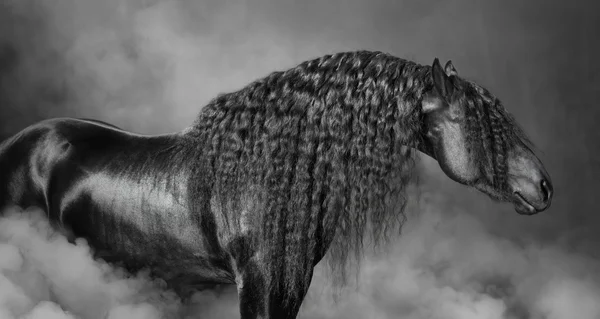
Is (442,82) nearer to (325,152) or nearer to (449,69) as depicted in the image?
(449,69)

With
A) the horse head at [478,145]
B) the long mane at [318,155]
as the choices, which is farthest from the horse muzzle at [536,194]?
the long mane at [318,155]

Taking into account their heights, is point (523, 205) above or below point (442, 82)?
below

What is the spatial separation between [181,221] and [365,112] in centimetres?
47

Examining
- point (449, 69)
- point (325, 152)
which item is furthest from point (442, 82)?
point (325, 152)

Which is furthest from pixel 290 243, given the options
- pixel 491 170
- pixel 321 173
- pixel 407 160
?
pixel 491 170

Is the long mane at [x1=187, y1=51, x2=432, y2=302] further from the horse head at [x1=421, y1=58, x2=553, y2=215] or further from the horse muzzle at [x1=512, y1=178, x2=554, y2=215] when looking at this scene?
the horse muzzle at [x1=512, y1=178, x2=554, y2=215]

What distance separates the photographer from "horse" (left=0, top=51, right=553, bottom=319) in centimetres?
142

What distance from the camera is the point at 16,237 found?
66.6 inches

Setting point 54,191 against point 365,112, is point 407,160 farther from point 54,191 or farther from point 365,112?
point 54,191

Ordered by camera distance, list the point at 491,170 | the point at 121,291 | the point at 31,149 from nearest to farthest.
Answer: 1. the point at 491,170
2. the point at 121,291
3. the point at 31,149

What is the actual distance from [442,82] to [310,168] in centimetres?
33

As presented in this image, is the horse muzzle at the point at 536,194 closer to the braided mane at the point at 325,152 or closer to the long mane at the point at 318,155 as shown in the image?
the braided mane at the point at 325,152

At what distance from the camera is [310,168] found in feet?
4.80

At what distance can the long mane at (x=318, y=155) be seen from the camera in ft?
4.70
